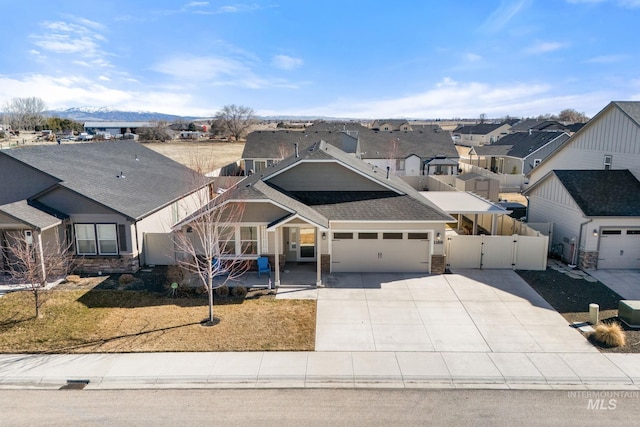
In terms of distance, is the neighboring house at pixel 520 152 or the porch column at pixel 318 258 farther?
the neighboring house at pixel 520 152

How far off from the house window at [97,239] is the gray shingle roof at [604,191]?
21268mm

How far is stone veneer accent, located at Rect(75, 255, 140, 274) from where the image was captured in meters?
19.4

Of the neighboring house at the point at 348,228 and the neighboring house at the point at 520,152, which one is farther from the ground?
the neighboring house at the point at 520,152

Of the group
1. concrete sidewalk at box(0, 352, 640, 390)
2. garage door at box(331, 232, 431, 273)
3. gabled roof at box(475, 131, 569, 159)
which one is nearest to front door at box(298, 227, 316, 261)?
garage door at box(331, 232, 431, 273)

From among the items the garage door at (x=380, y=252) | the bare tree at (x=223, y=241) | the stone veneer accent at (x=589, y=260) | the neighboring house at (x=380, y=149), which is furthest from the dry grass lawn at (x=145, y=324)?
the neighboring house at (x=380, y=149)

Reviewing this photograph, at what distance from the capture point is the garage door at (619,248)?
19672mm

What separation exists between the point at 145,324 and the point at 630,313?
51.8 ft

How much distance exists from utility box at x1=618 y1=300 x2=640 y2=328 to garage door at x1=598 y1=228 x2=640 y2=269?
584 centimetres

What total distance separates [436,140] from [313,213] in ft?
120

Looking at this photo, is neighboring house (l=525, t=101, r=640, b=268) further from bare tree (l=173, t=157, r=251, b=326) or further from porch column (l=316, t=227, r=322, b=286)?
bare tree (l=173, t=157, r=251, b=326)

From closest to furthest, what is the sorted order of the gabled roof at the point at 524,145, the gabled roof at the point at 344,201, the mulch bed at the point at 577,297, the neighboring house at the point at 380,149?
the mulch bed at the point at 577,297 < the gabled roof at the point at 344,201 < the gabled roof at the point at 524,145 < the neighboring house at the point at 380,149

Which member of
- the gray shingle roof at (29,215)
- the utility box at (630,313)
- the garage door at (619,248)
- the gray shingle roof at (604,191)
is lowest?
the utility box at (630,313)

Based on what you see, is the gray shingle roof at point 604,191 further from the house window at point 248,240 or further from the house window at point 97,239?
the house window at point 97,239

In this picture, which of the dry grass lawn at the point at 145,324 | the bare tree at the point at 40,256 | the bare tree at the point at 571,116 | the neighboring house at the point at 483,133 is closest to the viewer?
the dry grass lawn at the point at 145,324
